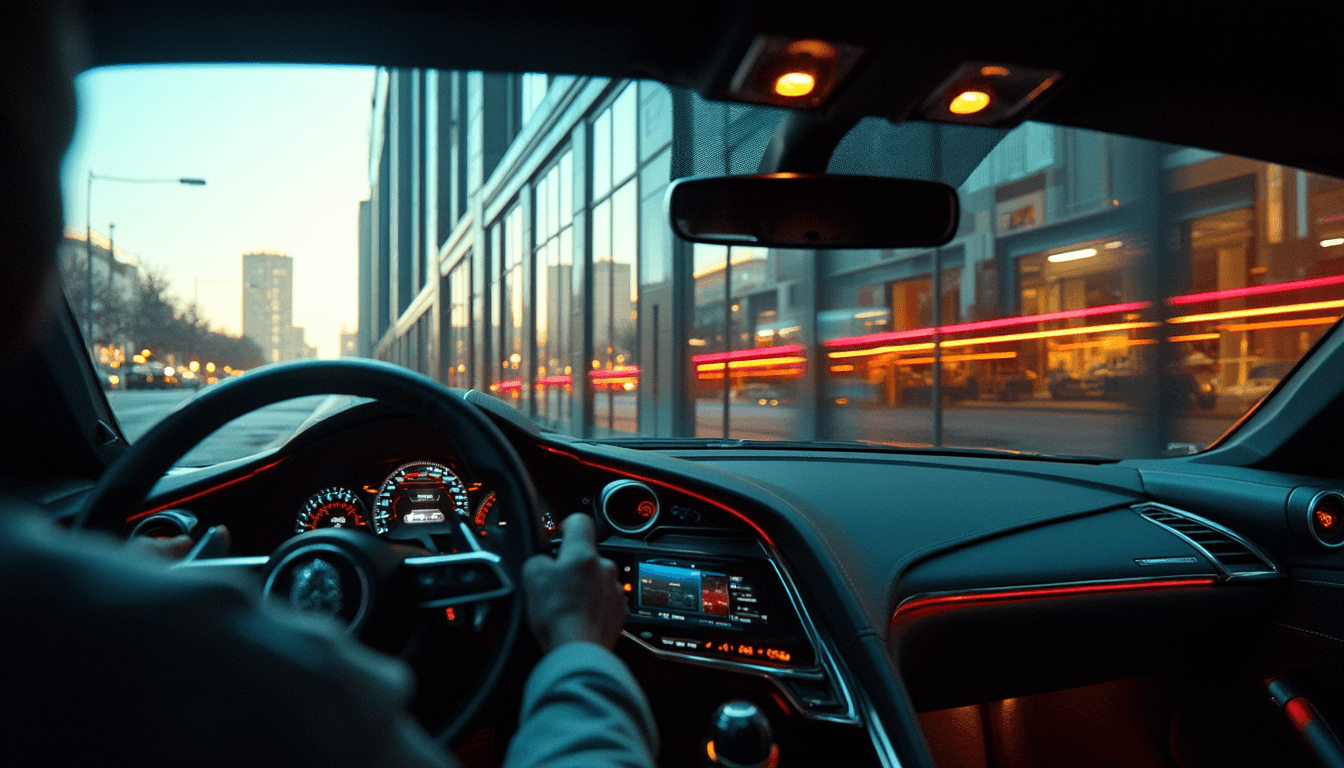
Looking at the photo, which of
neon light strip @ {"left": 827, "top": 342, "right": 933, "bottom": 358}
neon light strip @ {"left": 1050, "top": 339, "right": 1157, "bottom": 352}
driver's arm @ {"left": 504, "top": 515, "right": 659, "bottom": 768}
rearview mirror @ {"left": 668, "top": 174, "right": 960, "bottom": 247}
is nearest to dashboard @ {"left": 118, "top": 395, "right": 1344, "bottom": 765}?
driver's arm @ {"left": 504, "top": 515, "right": 659, "bottom": 768}

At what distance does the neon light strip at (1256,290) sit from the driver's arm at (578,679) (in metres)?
4.17

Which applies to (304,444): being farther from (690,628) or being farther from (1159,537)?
(1159,537)

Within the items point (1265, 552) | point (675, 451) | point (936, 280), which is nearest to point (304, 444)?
point (675, 451)

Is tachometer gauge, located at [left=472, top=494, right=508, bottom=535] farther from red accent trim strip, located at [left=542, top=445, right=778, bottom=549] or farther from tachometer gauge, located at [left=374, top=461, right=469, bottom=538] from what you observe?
red accent trim strip, located at [left=542, top=445, right=778, bottom=549]

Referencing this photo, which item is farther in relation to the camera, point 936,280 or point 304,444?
point 936,280

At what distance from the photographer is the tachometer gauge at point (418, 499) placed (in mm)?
2207

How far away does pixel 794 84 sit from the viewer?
1447mm

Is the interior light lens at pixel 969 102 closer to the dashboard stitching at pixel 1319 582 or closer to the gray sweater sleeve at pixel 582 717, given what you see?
the gray sweater sleeve at pixel 582 717

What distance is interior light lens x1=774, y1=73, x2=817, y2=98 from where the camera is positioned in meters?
1.42

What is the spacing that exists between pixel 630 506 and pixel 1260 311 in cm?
402

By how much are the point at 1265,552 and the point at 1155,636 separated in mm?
493

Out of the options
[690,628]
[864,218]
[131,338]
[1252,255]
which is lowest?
[690,628]

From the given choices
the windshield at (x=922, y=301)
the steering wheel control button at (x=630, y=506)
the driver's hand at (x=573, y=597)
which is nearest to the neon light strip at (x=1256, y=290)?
the windshield at (x=922, y=301)

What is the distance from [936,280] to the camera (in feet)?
26.2
